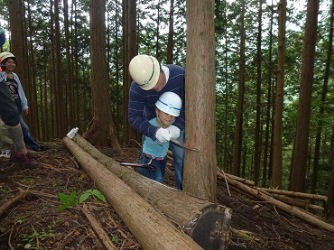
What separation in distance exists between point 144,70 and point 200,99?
76 cm

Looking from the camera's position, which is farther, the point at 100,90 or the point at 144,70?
the point at 100,90

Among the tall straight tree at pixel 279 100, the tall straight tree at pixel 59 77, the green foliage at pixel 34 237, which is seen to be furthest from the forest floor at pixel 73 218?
the tall straight tree at pixel 59 77

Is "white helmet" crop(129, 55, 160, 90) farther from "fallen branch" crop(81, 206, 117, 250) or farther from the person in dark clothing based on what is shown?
the person in dark clothing

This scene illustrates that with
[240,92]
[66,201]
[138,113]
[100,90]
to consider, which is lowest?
[66,201]

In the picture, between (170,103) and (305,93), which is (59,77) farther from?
(170,103)

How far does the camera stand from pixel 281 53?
8133mm

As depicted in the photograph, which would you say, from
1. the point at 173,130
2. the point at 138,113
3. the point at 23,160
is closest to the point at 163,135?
the point at 173,130

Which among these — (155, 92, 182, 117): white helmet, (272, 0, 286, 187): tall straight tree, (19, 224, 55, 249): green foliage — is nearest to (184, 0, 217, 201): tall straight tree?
(155, 92, 182, 117): white helmet

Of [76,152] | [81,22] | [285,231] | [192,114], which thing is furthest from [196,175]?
[81,22]

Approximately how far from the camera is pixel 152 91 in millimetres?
3596

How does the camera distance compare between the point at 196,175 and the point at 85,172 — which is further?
the point at 85,172

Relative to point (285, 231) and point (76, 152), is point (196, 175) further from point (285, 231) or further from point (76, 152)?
point (76, 152)

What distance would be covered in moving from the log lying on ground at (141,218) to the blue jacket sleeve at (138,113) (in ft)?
2.25

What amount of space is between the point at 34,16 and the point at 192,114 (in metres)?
20.6
